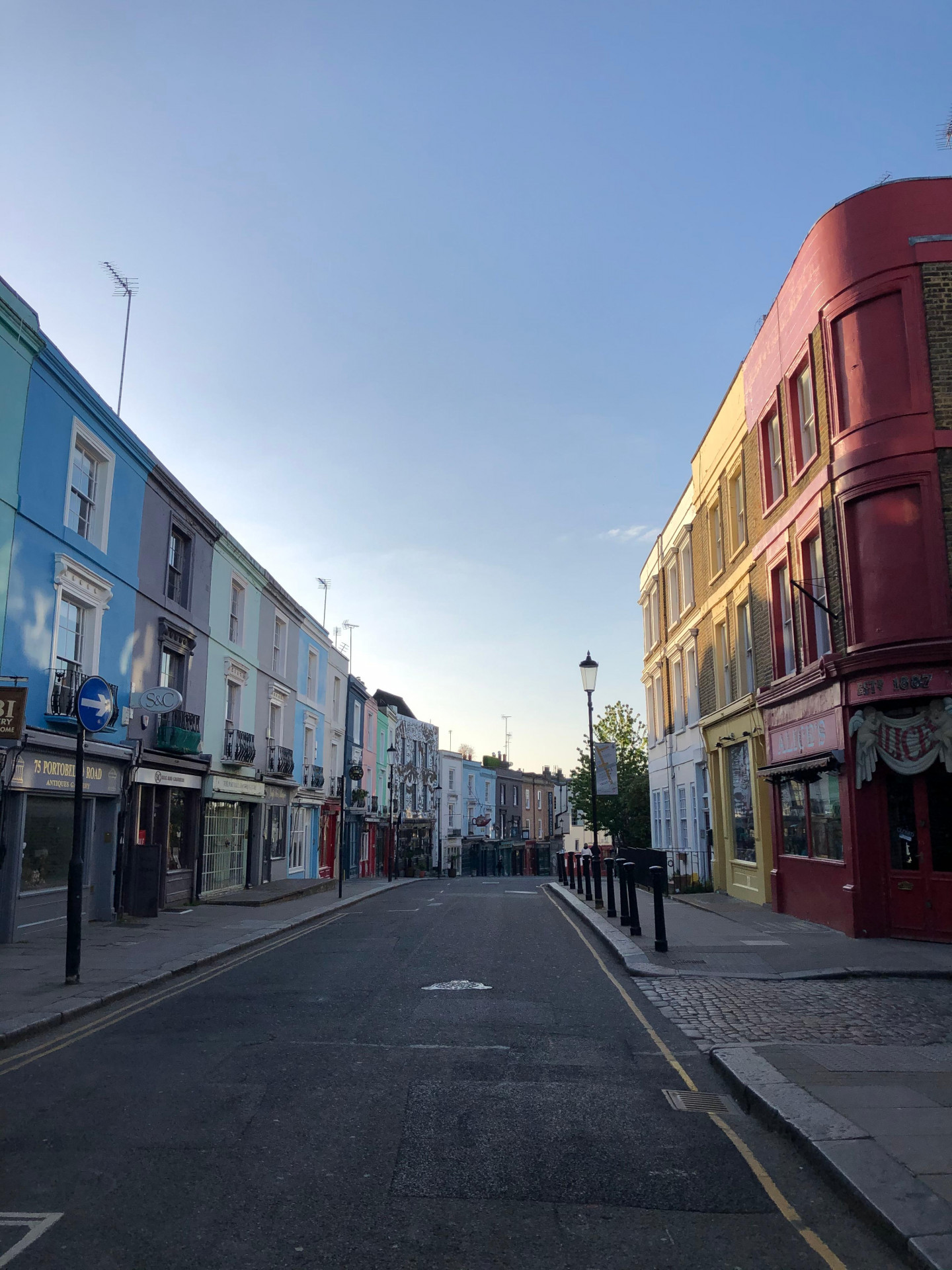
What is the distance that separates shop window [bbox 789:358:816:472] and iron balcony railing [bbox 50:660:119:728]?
12.7 m

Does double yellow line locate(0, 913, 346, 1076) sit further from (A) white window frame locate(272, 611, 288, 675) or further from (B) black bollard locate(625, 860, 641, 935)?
(A) white window frame locate(272, 611, 288, 675)

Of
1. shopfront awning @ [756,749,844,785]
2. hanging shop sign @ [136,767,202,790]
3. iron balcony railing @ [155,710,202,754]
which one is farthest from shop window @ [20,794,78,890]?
shopfront awning @ [756,749,844,785]

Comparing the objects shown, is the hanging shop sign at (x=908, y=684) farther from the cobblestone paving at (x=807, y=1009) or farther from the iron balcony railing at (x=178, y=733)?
the iron balcony railing at (x=178, y=733)

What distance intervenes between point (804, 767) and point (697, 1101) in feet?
33.2

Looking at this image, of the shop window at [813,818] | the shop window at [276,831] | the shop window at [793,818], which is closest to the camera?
the shop window at [813,818]

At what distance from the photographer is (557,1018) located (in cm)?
915

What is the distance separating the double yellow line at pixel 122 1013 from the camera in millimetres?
7832

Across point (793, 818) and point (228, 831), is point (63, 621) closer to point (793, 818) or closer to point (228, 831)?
point (228, 831)

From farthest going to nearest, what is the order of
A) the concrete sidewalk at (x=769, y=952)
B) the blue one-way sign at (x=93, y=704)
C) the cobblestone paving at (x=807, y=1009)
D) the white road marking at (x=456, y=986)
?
the concrete sidewalk at (x=769, y=952) < the blue one-way sign at (x=93, y=704) < the white road marking at (x=456, y=986) < the cobblestone paving at (x=807, y=1009)

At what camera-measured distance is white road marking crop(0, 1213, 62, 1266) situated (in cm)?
422

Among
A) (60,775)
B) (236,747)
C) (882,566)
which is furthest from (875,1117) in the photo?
(236,747)

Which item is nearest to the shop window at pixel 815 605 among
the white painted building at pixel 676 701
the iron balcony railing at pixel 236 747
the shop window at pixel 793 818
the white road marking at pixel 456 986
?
the shop window at pixel 793 818

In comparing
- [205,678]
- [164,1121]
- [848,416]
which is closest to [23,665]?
[205,678]

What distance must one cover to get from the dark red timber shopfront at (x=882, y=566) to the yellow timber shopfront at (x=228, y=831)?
1442cm
